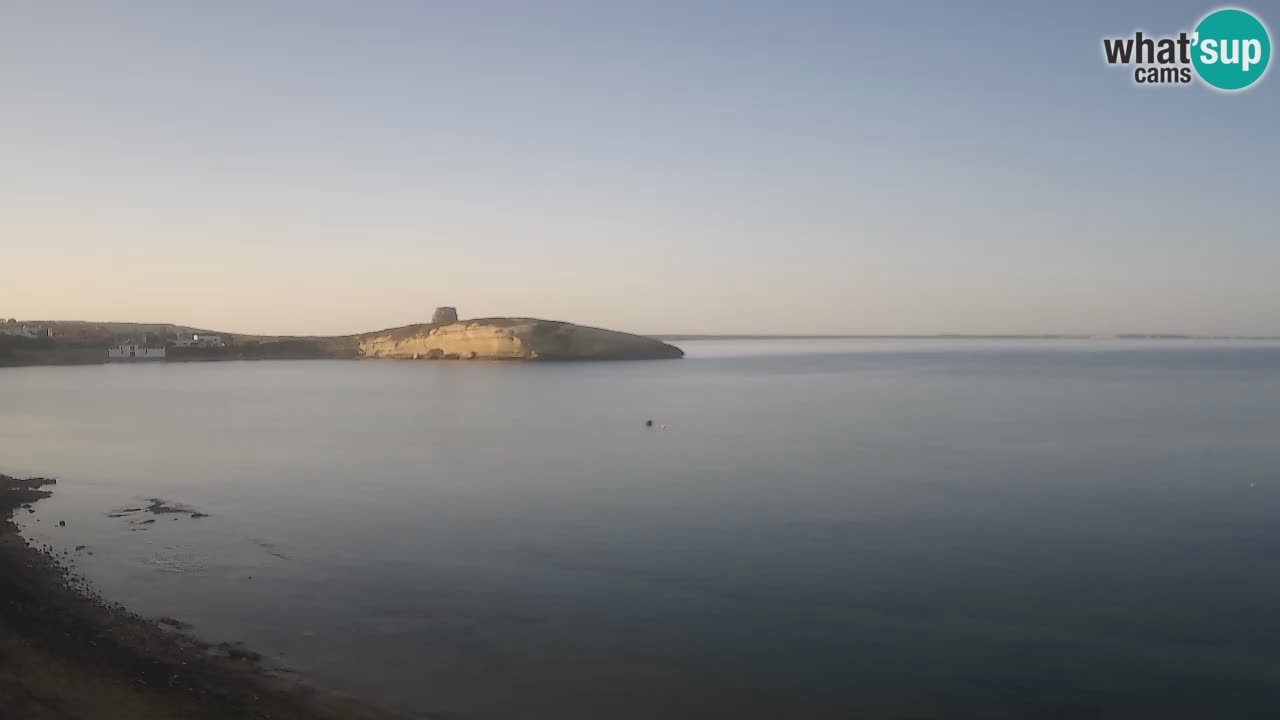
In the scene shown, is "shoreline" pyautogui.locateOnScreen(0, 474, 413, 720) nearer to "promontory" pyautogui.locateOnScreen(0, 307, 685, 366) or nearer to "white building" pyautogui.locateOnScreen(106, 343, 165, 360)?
"promontory" pyautogui.locateOnScreen(0, 307, 685, 366)

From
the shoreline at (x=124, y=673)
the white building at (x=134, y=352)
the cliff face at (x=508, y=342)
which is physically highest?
the cliff face at (x=508, y=342)

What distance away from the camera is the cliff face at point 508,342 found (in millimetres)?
148250

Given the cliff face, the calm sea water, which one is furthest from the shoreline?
the cliff face

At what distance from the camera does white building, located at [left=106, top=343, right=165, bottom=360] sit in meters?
156

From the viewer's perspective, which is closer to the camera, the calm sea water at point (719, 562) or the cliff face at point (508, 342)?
the calm sea water at point (719, 562)

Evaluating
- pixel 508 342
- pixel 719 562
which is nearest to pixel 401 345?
pixel 508 342

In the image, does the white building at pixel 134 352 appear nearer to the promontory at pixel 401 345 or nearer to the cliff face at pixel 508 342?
the promontory at pixel 401 345

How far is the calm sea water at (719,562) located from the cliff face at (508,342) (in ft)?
342

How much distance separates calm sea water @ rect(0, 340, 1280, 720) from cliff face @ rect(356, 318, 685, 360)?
10433cm

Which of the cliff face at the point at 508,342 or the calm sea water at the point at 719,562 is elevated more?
the cliff face at the point at 508,342

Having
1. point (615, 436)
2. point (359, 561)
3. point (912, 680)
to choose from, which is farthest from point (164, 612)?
point (615, 436)

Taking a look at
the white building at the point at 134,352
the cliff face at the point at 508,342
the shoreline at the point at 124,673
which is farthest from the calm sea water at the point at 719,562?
the white building at the point at 134,352

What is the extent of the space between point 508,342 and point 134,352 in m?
79.1

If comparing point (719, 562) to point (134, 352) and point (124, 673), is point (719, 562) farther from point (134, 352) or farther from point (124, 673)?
point (134, 352)
